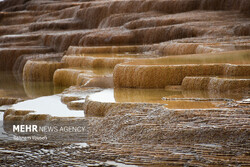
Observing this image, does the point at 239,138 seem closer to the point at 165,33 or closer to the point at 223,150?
the point at 223,150

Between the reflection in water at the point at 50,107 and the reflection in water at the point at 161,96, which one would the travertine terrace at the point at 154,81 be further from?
the reflection in water at the point at 50,107

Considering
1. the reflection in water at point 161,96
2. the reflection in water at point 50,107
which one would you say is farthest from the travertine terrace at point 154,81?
the reflection in water at point 50,107

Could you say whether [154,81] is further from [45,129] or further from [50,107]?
[45,129]

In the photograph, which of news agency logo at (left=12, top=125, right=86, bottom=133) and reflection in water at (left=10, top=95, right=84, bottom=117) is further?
reflection in water at (left=10, top=95, right=84, bottom=117)

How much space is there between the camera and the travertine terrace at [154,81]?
621 cm

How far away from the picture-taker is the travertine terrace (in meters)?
6.21

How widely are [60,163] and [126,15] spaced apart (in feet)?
54.7

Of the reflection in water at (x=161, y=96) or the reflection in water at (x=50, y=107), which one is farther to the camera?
the reflection in water at (x=50, y=107)

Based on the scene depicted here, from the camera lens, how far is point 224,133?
6176 millimetres

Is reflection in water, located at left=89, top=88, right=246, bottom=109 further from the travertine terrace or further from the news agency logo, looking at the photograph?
the news agency logo

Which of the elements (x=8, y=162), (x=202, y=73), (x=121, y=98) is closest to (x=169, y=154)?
(x=8, y=162)

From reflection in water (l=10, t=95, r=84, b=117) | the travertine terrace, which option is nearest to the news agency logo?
the travertine terrace

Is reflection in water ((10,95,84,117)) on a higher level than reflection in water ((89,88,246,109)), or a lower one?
lower

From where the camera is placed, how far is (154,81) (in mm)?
10016
